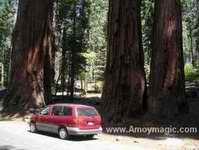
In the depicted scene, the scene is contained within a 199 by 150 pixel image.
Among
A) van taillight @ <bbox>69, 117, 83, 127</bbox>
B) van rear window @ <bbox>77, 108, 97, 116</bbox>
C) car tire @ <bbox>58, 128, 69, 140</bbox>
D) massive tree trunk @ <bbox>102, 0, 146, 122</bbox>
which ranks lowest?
car tire @ <bbox>58, 128, 69, 140</bbox>

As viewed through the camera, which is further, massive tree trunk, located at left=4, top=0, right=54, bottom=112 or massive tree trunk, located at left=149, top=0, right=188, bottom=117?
massive tree trunk, located at left=4, top=0, right=54, bottom=112

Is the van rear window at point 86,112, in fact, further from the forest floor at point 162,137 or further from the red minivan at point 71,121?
the forest floor at point 162,137

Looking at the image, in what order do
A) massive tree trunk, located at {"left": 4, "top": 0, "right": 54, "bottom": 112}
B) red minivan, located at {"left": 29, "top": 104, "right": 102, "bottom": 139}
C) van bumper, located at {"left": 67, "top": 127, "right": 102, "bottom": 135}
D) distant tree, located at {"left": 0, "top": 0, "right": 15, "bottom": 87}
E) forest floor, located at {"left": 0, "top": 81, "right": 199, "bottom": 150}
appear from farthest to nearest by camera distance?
distant tree, located at {"left": 0, "top": 0, "right": 15, "bottom": 87} < massive tree trunk, located at {"left": 4, "top": 0, "right": 54, "bottom": 112} < red minivan, located at {"left": 29, "top": 104, "right": 102, "bottom": 139} < van bumper, located at {"left": 67, "top": 127, "right": 102, "bottom": 135} < forest floor, located at {"left": 0, "top": 81, "right": 199, "bottom": 150}

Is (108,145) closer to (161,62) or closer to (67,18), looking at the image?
(161,62)

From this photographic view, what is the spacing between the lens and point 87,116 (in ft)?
64.4

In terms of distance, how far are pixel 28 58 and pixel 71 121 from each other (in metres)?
11.0

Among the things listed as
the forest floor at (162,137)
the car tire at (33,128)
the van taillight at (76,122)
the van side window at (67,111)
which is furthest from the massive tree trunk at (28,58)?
the van taillight at (76,122)

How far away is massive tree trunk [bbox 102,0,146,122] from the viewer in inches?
953

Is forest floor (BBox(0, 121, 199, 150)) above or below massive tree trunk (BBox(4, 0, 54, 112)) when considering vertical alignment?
below

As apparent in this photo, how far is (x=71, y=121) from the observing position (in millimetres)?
19266

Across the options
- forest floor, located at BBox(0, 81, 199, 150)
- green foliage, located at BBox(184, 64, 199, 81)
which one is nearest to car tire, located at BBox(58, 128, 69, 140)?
forest floor, located at BBox(0, 81, 199, 150)

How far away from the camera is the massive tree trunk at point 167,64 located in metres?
23.3

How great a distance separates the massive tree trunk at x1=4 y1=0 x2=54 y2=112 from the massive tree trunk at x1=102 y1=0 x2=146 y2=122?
5963 mm

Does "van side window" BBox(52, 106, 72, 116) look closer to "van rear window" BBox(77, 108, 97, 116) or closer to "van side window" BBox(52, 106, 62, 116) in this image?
"van side window" BBox(52, 106, 62, 116)
